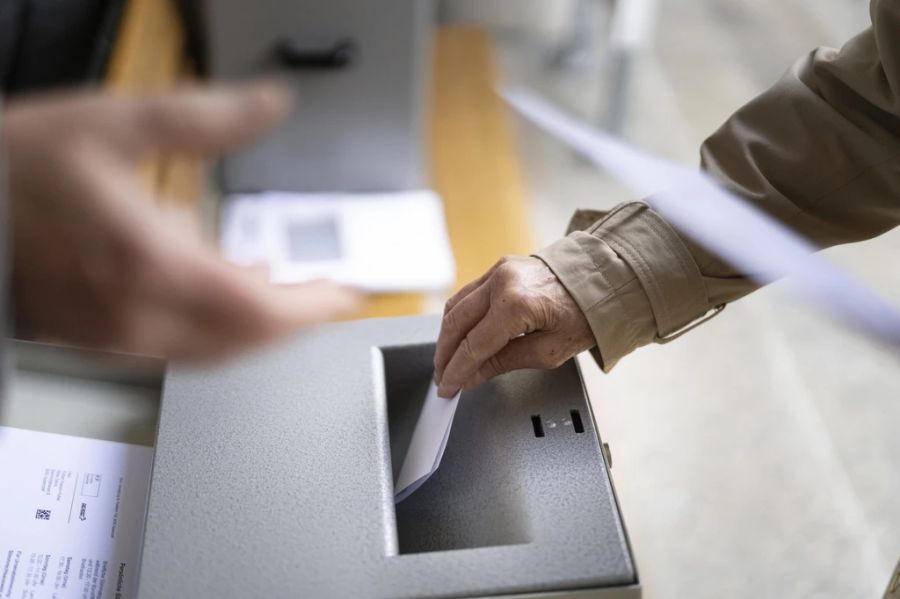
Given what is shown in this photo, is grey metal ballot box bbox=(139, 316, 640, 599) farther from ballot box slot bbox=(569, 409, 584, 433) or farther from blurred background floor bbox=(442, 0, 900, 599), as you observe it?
blurred background floor bbox=(442, 0, 900, 599)

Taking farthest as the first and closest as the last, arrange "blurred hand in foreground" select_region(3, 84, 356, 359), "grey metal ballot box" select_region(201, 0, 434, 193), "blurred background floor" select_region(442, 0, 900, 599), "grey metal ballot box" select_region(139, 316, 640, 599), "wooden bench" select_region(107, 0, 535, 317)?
"grey metal ballot box" select_region(201, 0, 434, 193) → "wooden bench" select_region(107, 0, 535, 317) → "blurred background floor" select_region(442, 0, 900, 599) → "grey metal ballot box" select_region(139, 316, 640, 599) → "blurred hand in foreground" select_region(3, 84, 356, 359)

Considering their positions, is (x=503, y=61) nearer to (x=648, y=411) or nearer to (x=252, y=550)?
(x=648, y=411)

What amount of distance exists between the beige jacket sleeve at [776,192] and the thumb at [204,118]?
38cm

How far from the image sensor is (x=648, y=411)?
1.47 m

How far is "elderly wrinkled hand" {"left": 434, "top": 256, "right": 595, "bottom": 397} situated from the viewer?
67 cm

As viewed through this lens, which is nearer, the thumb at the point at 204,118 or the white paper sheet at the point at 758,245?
the thumb at the point at 204,118

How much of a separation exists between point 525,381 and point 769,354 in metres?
1.01

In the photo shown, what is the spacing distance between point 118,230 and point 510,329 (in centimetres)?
38

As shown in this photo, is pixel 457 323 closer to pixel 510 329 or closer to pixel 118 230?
pixel 510 329

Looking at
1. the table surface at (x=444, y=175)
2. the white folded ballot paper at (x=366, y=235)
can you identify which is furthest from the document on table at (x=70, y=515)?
the white folded ballot paper at (x=366, y=235)

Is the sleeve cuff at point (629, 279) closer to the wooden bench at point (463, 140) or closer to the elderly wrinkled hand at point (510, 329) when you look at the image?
the elderly wrinkled hand at point (510, 329)

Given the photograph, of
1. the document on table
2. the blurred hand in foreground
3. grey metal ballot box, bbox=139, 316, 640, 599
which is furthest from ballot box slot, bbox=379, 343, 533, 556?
the blurred hand in foreground

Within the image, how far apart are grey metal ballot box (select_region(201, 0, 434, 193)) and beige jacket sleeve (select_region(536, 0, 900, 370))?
777mm

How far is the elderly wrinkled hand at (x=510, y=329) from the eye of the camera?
0.67 metres
